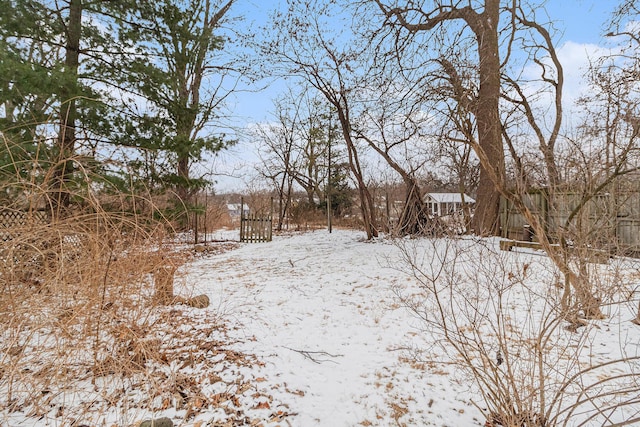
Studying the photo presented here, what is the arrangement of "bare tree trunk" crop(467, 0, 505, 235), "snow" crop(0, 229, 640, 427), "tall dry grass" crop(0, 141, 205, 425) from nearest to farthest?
1. "tall dry grass" crop(0, 141, 205, 425)
2. "snow" crop(0, 229, 640, 427)
3. "bare tree trunk" crop(467, 0, 505, 235)

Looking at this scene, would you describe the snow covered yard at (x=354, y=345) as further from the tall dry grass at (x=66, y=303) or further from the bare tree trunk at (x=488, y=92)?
the bare tree trunk at (x=488, y=92)

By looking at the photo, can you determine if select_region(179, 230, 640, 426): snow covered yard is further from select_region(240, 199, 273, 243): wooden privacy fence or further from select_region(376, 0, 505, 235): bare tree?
select_region(240, 199, 273, 243): wooden privacy fence

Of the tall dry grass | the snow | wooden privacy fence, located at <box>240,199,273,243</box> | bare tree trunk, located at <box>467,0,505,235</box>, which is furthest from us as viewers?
wooden privacy fence, located at <box>240,199,273,243</box>

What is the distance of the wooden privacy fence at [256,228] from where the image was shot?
425 inches

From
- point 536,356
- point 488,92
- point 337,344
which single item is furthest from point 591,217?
point 488,92

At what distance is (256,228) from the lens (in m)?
10.9

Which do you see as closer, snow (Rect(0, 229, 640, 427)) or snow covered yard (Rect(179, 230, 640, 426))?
snow (Rect(0, 229, 640, 427))

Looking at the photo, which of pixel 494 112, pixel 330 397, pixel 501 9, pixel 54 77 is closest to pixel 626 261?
pixel 330 397

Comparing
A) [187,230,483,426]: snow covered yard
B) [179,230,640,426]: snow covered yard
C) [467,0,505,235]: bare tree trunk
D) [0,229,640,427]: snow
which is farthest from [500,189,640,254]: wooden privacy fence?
[467,0,505,235]: bare tree trunk

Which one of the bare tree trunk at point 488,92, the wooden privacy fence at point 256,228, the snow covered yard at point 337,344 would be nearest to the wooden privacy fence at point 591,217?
the snow covered yard at point 337,344

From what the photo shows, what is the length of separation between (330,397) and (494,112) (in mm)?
4640

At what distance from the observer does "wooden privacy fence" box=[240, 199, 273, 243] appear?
1080cm

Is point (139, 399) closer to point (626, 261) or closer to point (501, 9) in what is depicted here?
point (626, 261)

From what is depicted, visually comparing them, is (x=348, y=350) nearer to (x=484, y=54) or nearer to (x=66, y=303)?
(x=66, y=303)
